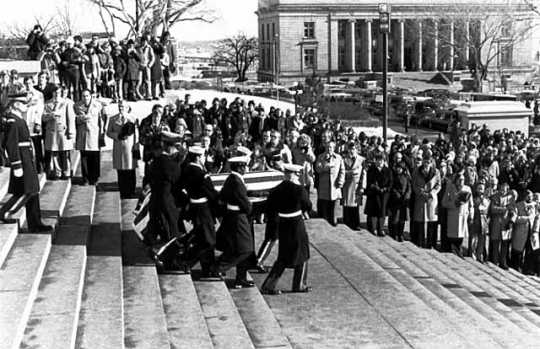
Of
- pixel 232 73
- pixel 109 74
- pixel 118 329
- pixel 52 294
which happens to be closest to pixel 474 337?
pixel 118 329

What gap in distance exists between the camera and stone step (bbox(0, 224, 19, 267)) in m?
9.14

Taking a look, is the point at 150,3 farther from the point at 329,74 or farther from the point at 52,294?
the point at 329,74

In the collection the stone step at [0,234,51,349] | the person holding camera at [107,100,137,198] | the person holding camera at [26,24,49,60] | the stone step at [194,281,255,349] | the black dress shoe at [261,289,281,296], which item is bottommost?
the black dress shoe at [261,289,281,296]

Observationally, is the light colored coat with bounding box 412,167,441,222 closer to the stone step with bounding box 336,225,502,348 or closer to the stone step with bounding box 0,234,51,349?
the stone step with bounding box 336,225,502,348

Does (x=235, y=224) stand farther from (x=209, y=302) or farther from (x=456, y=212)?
(x=456, y=212)

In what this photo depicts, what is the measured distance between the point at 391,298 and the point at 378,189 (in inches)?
208

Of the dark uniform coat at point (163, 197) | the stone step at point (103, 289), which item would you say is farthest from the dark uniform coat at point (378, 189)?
the dark uniform coat at point (163, 197)

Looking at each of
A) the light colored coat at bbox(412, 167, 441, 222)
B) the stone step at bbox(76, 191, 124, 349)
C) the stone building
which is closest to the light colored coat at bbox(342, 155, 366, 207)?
the light colored coat at bbox(412, 167, 441, 222)

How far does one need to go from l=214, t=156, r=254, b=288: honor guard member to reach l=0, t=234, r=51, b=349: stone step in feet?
7.15

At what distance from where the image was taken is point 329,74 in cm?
10300

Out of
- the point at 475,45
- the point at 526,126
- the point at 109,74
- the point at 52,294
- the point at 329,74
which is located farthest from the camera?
the point at 329,74

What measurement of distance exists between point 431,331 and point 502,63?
103m

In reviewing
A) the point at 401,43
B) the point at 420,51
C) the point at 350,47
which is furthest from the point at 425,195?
the point at 420,51

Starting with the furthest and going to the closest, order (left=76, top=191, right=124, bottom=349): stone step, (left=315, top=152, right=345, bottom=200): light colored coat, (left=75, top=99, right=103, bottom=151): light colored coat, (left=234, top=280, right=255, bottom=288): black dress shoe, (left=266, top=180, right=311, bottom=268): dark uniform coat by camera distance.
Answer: (left=315, top=152, right=345, bottom=200): light colored coat, (left=75, top=99, right=103, bottom=151): light colored coat, (left=234, top=280, right=255, bottom=288): black dress shoe, (left=266, top=180, right=311, bottom=268): dark uniform coat, (left=76, top=191, right=124, bottom=349): stone step
